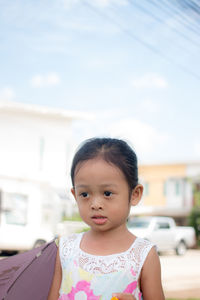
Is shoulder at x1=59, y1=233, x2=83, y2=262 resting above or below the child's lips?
below

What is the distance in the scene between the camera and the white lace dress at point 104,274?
1840 mm

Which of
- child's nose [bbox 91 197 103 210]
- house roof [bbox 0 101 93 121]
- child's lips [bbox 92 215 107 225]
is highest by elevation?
house roof [bbox 0 101 93 121]

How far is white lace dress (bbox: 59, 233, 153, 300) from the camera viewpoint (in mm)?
1840

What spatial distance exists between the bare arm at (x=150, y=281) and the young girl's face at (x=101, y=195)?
172 mm

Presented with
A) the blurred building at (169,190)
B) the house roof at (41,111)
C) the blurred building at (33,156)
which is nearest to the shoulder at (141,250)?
the blurred building at (33,156)

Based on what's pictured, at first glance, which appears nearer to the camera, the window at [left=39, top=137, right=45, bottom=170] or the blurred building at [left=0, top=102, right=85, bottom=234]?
the blurred building at [left=0, top=102, right=85, bottom=234]

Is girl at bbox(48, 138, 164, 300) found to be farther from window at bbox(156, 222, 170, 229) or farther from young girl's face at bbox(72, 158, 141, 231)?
window at bbox(156, 222, 170, 229)

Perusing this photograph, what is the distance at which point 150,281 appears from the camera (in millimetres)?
1867

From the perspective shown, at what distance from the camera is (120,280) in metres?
1.84

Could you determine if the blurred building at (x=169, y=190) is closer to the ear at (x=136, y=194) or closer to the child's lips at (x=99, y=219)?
the ear at (x=136, y=194)

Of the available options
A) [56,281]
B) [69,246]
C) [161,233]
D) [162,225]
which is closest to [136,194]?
[69,246]

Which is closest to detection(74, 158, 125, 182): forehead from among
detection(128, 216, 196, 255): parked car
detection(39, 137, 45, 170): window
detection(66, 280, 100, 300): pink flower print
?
detection(66, 280, 100, 300): pink flower print

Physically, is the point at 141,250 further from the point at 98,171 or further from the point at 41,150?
the point at 41,150

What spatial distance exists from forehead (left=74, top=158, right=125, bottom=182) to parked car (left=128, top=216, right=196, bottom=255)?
16.5 metres
